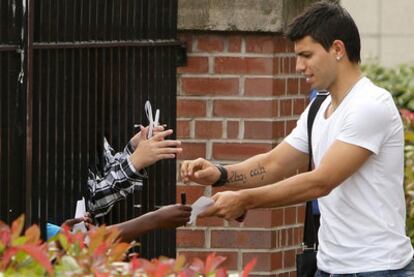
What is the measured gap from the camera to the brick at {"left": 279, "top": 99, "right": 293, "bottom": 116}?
766 centimetres

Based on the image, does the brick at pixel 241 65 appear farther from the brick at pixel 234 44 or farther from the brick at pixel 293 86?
the brick at pixel 293 86

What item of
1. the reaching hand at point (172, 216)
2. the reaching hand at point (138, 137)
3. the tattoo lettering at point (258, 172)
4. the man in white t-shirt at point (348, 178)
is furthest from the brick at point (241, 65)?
the reaching hand at point (172, 216)

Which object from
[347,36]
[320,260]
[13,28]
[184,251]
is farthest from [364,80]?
[184,251]

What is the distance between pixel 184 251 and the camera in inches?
302

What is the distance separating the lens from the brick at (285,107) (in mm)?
7656

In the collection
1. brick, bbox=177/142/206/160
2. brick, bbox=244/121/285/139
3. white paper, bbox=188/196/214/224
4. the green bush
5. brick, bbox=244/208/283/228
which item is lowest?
brick, bbox=244/208/283/228

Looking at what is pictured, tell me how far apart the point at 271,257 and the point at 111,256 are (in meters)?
3.83

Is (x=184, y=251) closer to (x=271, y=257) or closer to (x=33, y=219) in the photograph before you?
(x=271, y=257)

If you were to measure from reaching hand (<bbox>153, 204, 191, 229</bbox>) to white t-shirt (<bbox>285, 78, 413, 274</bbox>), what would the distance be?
628 millimetres

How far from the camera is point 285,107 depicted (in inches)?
304

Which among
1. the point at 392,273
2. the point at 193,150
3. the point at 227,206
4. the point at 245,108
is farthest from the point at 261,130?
the point at 392,273

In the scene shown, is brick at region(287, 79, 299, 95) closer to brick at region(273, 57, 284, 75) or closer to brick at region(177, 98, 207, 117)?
brick at region(273, 57, 284, 75)

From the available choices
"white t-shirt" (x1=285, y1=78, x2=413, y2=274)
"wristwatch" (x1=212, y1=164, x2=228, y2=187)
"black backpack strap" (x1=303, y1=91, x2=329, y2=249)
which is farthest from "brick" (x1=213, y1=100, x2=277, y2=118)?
"white t-shirt" (x1=285, y1=78, x2=413, y2=274)

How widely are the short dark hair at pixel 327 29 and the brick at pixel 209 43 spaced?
5.05 ft
